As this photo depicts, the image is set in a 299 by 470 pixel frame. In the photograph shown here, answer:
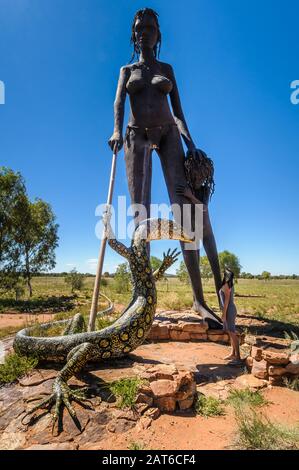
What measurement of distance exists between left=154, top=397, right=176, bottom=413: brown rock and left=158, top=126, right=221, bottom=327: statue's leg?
322 cm

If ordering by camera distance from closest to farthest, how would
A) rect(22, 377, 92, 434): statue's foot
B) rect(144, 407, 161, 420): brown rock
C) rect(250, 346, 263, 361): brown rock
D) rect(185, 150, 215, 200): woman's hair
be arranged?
rect(22, 377, 92, 434): statue's foot, rect(144, 407, 161, 420): brown rock, rect(250, 346, 263, 361): brown rock, rect(185, 150, 215, 200): woman's hair

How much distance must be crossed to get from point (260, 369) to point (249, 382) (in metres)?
0.27

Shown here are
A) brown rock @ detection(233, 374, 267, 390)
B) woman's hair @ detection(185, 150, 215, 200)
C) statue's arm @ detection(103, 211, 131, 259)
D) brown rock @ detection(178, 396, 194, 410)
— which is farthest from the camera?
woman's hair @ detection(185, 150, 215, 200)

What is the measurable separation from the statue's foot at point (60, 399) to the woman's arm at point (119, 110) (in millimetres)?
4140

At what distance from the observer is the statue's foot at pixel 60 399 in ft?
10.2

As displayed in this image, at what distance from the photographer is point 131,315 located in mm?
4301

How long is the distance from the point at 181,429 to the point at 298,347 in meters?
2.91

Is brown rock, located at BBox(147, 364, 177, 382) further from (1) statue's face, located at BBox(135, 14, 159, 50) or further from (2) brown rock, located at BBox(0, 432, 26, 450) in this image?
(1) statue's face, located at BBox(135, 14, 159, 50)

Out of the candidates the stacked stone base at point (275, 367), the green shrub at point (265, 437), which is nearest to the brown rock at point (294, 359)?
the stacked stone base at point (275, 367)

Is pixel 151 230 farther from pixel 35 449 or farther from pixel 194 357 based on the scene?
pixel 35 449

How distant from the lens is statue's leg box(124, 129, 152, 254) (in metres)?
6.64

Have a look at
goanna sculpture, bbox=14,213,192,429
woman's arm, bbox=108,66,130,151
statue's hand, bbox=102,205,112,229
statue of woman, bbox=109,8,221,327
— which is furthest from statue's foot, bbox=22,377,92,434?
woman's arm, bbox=108,66,130,151
